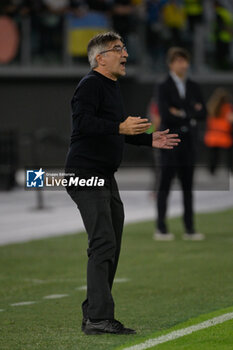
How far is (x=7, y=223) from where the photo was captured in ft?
52.0

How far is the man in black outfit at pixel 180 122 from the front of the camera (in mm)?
13055

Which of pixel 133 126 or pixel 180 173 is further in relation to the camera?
pixel 180 173

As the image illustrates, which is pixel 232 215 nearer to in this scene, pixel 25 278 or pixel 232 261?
pixel 232 261

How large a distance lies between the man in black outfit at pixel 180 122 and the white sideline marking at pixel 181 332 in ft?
16.6

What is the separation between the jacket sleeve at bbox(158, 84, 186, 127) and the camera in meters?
13.1

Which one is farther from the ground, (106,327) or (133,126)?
(133,126)

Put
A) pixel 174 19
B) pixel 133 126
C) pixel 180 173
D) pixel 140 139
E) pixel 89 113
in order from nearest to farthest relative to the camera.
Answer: pixel 133 126 < pixel 89 113 < pixel 140 139 < pixel 180 173 < pixel 174 19

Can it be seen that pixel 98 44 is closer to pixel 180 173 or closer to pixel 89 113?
pixel 89 113

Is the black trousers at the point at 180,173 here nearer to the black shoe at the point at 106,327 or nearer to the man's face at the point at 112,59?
the man's face at the point at 112,59

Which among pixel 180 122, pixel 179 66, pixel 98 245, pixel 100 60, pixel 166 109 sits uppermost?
pixel 100 60

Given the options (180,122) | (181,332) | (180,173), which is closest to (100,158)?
(181,332)

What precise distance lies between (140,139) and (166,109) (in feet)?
18.6

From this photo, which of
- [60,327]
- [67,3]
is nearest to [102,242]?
[60,327]

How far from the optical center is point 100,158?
7.30m
